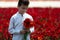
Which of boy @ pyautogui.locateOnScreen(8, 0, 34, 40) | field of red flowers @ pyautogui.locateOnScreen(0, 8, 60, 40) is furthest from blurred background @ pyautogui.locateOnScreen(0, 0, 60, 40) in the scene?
boy @ pyautogui.locateOnScreen(8, 0, 34, 40)

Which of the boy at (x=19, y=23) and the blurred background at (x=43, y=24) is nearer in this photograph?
the boy at (x=19, y=23)

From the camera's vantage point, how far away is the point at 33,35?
24.0 feet

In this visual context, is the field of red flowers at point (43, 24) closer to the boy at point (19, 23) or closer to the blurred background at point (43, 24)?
the blurred background at point (43, 24)

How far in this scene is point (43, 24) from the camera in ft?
26.4

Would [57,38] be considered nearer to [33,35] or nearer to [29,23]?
[33,35]

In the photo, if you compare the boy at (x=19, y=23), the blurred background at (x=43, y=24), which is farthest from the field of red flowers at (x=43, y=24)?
the boy at (x=19, y=23)

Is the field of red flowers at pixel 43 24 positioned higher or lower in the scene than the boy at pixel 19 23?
higher

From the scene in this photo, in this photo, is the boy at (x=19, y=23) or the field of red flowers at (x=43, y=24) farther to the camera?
the field of red flowers at (x=43, y=24)

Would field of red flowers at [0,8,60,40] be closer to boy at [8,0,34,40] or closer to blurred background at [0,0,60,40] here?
blurred background at [0,0,60,40]

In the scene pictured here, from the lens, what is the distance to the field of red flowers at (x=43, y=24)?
7254 mm

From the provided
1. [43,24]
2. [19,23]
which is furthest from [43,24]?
[19,23]

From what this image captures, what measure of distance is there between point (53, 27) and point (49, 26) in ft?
0.39

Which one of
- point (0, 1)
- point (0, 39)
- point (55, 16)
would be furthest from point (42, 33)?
point (0, 1)

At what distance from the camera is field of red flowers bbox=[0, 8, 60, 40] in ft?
23.8
